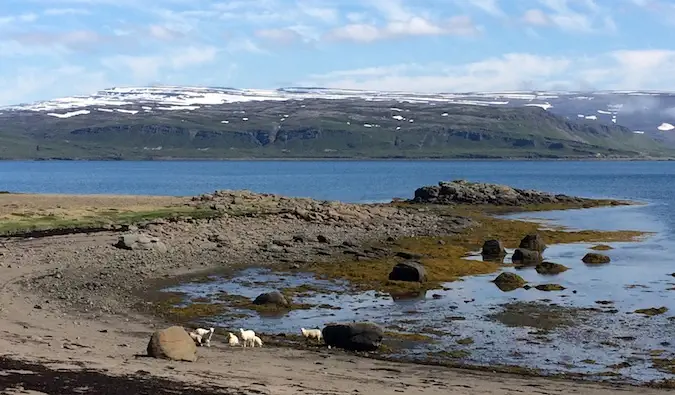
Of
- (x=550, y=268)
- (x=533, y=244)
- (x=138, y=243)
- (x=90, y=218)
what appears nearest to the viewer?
(x=138, y=243)

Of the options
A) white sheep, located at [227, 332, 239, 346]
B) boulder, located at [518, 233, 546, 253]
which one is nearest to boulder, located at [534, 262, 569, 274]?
boulder, located at [518, 233, 546, 253]

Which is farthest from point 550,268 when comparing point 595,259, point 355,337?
point 355,337

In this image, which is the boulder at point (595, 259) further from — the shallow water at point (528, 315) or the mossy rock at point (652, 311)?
the mossy rock at point (652, 311)

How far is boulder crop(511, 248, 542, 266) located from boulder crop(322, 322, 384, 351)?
767 inches

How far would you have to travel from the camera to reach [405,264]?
1302 inches

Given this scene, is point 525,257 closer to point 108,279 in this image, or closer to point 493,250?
point 493,250

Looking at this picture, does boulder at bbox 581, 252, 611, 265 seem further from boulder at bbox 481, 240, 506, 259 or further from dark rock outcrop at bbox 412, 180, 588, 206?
dark rock outcrop at bbox 412, 180, 588, 206

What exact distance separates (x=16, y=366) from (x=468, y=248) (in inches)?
1237

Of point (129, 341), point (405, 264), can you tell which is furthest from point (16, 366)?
point (405, 264)

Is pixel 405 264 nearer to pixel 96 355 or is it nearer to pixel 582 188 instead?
pixel 96 355

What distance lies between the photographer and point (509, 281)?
33.2 m

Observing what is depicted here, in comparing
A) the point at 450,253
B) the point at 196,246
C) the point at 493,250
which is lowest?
the point at 450,253

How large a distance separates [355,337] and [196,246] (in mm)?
18748

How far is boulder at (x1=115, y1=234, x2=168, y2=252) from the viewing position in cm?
3647
